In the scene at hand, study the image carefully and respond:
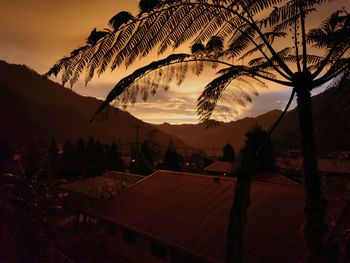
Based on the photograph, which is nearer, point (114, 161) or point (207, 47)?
point (207, 47)

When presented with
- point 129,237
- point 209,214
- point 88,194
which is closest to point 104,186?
point 88,194

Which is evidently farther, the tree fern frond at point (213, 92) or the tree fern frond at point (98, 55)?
the tree fern frond at point (213, 92)

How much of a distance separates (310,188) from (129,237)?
1028 centimetres

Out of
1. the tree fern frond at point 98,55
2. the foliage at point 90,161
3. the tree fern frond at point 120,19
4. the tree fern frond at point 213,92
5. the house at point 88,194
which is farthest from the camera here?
the foliage at point 90,161

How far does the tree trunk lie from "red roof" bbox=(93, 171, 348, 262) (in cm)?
249

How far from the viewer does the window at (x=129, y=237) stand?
13450 mm

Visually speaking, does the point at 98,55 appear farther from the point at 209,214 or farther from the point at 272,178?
the point at 272,178

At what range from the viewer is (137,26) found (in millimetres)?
5523

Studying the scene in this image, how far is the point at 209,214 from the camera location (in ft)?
36.8

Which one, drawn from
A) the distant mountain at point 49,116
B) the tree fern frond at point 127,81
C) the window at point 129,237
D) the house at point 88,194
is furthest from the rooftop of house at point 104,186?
the distant mountain at point 49,116

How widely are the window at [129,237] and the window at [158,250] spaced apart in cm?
152

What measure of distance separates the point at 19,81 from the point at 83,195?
594 ft

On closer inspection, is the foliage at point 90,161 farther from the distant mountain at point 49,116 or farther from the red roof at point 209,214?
the distant mountain at point 49,116

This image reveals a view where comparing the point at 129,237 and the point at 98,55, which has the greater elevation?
the point at 98,55
